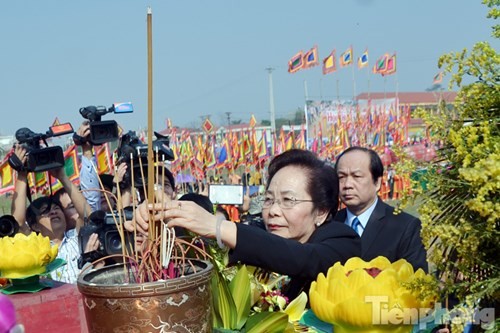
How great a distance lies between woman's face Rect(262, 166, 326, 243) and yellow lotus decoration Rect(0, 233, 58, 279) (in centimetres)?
76

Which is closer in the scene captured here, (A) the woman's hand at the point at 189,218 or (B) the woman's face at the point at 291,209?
(A) the woman's hand at the point at 189,218

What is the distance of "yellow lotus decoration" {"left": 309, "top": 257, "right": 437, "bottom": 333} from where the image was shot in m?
1.24

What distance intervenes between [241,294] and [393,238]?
1.72 meters

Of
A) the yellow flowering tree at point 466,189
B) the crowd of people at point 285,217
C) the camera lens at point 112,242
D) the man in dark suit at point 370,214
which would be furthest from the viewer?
the man in dark suit at point 370,214

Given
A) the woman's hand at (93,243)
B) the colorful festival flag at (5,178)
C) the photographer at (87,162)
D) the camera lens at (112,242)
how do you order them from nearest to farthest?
the camera lens at (112,242) < the woman's hand at (93,243) < the photographer at (87,162) < the colorful festival flag at (5,178)

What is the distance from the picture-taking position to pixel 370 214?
134 inches

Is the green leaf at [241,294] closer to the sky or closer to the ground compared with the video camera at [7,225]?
closer to the sky

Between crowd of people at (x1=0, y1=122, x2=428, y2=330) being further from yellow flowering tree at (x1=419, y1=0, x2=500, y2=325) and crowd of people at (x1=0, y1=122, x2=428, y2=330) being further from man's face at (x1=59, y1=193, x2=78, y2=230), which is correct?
yellow flowering tree at (x1=419, y1=0, x2=500, y2=325)

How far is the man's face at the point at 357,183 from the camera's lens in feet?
11.3

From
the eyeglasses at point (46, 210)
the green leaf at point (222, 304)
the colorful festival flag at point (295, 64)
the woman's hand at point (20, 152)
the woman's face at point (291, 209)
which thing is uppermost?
the colorful festival flag at point (295, 64)

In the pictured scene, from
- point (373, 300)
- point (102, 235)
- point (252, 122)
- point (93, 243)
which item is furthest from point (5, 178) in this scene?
point (252, 122)

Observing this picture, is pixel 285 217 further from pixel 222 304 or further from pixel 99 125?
pixel 99 125

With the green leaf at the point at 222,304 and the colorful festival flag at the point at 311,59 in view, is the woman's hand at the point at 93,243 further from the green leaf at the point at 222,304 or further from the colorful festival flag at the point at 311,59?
the colorful festival flag at the point at 311,59

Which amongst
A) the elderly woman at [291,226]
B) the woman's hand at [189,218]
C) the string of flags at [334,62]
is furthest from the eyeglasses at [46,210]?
the string of flags at [334,62]
